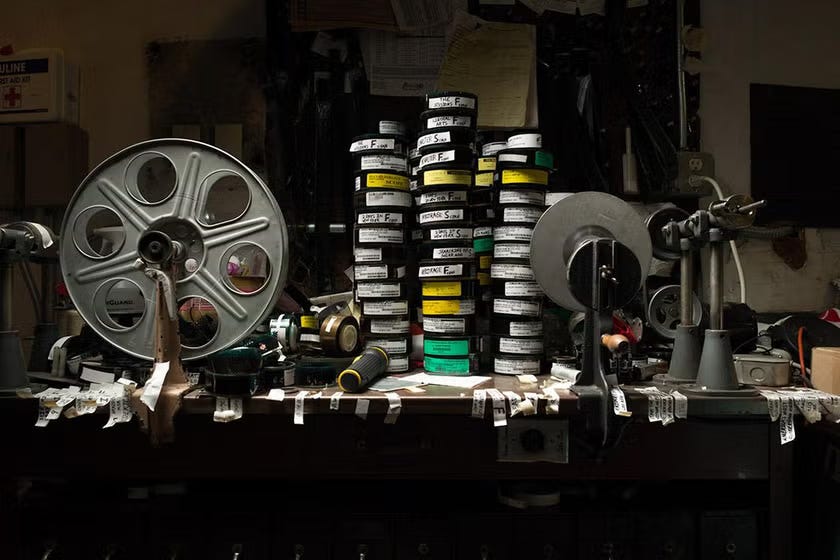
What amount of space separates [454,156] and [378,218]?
24cm

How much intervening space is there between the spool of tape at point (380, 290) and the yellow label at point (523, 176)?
0.37 meters

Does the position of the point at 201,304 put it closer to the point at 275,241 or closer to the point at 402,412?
the point at 275,241

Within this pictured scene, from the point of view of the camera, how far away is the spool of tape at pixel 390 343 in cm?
140

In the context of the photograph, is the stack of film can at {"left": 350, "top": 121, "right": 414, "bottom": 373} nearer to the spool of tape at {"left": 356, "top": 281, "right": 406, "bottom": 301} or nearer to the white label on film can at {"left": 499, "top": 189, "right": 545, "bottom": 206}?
the spool of tape at {"left": 356, "top": 281, "right": 406, "bottom": 301}

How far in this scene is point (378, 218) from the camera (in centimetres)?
140

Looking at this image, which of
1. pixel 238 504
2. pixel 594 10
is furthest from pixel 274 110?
pixel 238 504

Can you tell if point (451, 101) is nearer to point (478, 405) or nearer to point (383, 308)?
point (383, 308)

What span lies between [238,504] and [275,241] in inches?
25.2

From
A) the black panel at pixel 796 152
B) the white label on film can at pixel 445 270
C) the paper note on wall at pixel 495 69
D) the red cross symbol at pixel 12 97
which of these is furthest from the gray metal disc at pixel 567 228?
the red cross symbol at pixel 12 97

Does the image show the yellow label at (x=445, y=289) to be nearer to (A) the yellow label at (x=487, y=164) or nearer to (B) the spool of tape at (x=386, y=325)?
(B) the spool of tape at (x=386, y=325)

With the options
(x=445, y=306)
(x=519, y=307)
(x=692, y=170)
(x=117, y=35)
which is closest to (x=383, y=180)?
(x=445, y=306)

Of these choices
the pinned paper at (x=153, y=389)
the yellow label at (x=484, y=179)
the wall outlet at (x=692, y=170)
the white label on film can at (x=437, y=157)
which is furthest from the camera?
the wall outlet at (x=692, y=170)

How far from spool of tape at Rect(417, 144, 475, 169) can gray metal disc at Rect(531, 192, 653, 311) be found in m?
0.25

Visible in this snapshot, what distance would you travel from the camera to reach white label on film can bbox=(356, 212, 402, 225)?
4.58ft
